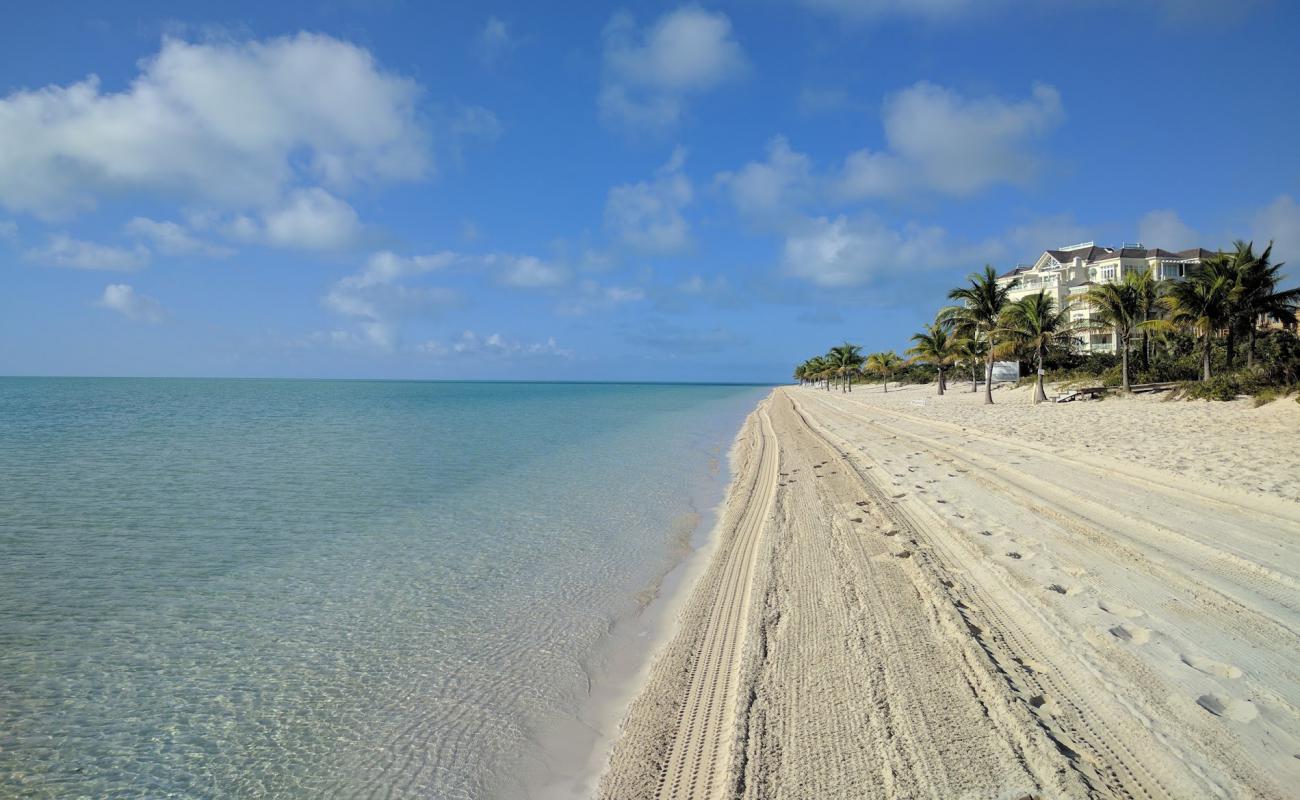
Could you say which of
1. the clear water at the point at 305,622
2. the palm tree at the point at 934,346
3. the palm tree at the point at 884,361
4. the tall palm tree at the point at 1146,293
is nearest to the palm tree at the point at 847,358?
the palm tree at the point at 884,361

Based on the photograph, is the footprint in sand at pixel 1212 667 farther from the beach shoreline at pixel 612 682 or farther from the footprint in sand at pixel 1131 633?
the beach shoreline at pixel 612 682

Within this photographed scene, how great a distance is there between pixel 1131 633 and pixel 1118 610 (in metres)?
0.54

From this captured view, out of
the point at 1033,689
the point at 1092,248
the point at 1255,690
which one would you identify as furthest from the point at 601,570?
the point at 1092,248

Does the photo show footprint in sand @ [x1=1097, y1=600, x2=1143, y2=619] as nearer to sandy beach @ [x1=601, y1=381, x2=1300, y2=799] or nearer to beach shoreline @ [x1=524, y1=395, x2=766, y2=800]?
sandy beach @ [x1=601, y1=381, x2=1300, y2=799]

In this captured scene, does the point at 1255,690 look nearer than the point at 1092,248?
Yes

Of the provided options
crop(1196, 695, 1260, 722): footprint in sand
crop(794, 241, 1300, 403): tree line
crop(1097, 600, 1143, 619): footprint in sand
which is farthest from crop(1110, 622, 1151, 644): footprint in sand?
crop(794, 241, 1300, 403): tree line

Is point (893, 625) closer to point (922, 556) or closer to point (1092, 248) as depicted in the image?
point (922, 556)

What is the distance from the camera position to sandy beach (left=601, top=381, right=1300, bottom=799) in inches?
145

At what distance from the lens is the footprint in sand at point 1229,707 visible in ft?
13.1

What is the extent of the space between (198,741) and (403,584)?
369 centimetres

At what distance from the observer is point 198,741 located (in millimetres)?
4777

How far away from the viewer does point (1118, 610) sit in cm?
572

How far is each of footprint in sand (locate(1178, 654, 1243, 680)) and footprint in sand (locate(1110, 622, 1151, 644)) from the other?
31 cm

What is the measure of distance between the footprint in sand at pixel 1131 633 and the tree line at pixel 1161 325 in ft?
70.5
